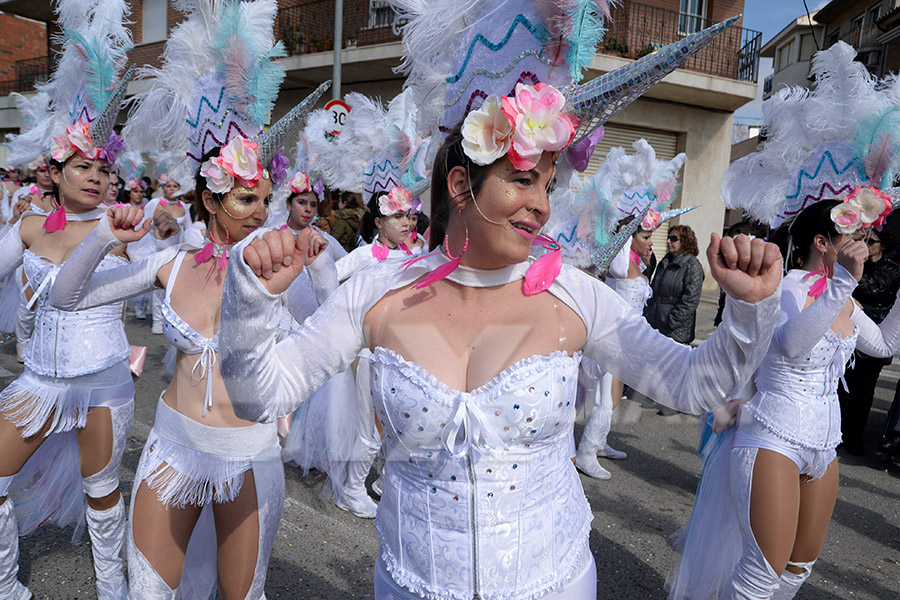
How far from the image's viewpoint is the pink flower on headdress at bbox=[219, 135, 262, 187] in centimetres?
258

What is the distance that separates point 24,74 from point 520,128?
28.0 meters

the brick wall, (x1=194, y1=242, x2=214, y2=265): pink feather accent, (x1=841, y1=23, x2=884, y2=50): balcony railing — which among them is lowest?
(x1=194, y1=242, x2=214, y2=265): pink feather accent

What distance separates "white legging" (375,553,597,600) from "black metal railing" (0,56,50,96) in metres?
26.8

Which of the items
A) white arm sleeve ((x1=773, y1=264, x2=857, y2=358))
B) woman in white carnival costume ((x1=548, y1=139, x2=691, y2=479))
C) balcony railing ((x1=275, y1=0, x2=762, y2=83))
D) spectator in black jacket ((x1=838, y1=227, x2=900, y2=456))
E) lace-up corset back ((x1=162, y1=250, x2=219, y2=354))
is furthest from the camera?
balcony railing ((x1=275, y1=0, x2=762, y2=83))

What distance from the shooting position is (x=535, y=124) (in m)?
1.56

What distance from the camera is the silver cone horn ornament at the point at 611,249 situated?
5.38 m

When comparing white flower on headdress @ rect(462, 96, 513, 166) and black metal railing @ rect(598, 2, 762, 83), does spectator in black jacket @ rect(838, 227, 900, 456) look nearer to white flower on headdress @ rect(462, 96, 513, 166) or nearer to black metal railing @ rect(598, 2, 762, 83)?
white flower on headdress @ rect(462, 96, 513, 166)

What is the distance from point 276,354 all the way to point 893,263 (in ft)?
20.4

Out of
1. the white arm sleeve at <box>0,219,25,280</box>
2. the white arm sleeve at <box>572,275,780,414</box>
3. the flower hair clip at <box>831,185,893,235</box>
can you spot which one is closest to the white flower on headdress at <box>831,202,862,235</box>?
the flower hair clip at <box>831,185,893,235</box>

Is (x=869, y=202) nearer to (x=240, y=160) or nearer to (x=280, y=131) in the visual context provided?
(x=280, y=131)

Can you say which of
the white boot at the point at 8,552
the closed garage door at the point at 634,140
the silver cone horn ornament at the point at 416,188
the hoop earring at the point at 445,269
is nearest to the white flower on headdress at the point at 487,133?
the hoop earring at the point at 445,269

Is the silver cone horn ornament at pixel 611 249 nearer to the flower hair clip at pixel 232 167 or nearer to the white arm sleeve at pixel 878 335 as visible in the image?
the white arm sleeve at pixel 878 335

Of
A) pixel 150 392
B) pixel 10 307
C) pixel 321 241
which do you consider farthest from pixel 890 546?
pixel 10 307

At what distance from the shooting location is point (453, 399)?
5.14 feet
